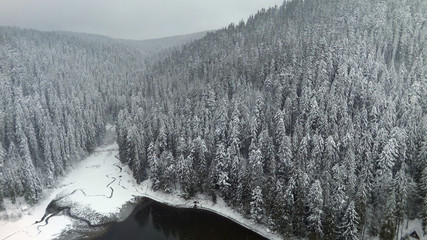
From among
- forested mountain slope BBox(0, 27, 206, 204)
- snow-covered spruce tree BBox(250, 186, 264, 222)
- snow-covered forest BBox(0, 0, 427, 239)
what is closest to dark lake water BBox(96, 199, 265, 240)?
snow-covered spruce tree BBox(250, 186, 264, 222)

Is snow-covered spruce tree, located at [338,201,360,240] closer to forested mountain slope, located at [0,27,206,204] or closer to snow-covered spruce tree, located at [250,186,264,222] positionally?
snow-covered spruce tree, located at [250,186,264,222]

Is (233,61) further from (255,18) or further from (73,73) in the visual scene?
(73,73)

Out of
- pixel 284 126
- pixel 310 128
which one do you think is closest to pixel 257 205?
pixel 284 126

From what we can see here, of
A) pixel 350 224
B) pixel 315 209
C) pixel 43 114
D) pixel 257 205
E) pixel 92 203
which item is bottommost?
pixel 92 203

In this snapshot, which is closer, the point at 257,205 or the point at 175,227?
the point at 257,205

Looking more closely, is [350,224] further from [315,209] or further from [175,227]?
[175,227]
